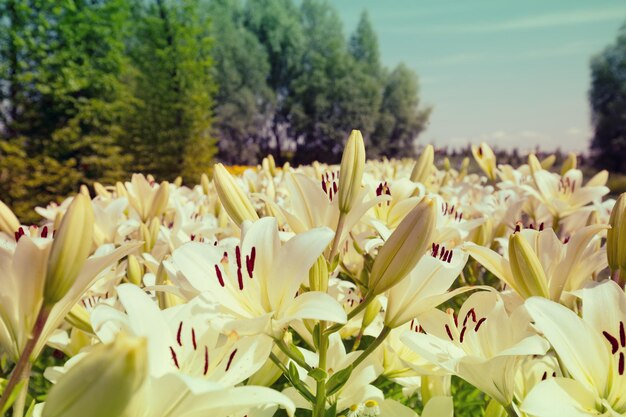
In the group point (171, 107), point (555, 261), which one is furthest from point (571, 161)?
point (171, 107)

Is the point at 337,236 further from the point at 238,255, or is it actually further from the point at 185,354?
the point at 185,354

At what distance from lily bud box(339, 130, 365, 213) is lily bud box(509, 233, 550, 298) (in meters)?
0.27

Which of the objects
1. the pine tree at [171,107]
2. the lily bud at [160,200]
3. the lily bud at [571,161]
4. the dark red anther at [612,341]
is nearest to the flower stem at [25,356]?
the dark red anther at [612,341]

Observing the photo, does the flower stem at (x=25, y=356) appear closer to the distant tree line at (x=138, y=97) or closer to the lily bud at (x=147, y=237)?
the lily bud at (x=147, y=237)

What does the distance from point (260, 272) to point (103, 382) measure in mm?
336

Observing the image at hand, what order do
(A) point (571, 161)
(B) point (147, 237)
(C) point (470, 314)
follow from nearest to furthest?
(C) point (470, 314) → (B) point (147, 237) → (A) point (571, 161)

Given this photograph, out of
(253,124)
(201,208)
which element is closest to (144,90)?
(253,124)

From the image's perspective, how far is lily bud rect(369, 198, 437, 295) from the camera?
751 mm

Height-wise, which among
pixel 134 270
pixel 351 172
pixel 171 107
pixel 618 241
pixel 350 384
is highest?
pixel 171 107

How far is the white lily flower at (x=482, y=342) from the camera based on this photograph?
0.76 meters

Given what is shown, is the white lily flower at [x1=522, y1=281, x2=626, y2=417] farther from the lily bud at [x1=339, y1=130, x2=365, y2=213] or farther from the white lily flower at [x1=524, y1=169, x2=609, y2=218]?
the white lily flower at [x1=524, y1=169, x2=609, y2=218]

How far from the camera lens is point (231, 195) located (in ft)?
3.21

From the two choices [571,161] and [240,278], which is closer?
[240,278]

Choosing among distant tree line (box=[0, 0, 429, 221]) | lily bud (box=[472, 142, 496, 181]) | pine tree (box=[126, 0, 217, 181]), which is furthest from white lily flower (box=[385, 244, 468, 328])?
pine tree (box=[126, 0, 217, 181])
